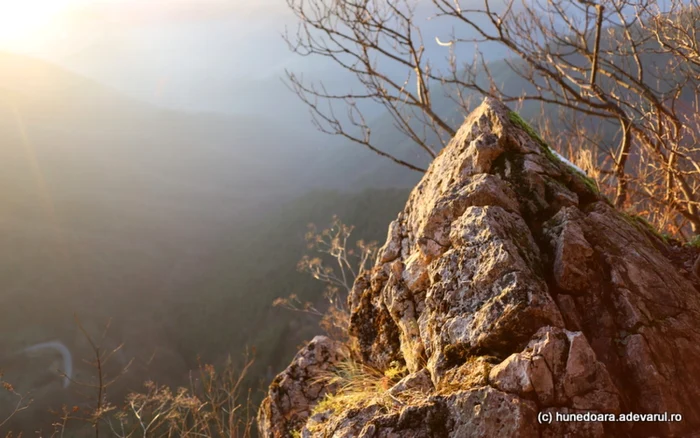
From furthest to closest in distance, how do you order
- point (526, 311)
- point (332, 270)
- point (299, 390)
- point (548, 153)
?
point (332, 270) → point (299, 390) → point (548, 153) → point (526, 311)

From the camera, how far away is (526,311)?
2.65 metres

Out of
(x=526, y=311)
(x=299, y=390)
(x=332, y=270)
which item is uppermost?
(x=526, y=311)

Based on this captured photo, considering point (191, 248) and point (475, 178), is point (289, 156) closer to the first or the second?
point (191, 248)

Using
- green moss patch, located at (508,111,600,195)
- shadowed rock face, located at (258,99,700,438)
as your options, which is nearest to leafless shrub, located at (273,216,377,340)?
shadowed rock face, located at (258,99,700,438)

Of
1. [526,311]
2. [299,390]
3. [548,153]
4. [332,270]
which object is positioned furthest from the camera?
[332,270]

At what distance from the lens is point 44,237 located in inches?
2314

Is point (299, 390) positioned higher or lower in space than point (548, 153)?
lower

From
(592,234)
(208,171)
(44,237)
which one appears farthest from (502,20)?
(208,171)

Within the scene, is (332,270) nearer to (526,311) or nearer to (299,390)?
(299,390)

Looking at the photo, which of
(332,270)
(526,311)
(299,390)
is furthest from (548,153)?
(332,270)

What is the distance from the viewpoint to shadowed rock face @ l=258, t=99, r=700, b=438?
2.37 m

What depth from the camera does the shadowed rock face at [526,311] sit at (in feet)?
7.77

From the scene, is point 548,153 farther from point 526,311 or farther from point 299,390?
point 299,390

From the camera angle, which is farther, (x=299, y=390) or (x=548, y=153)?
(x=299, y=390)
